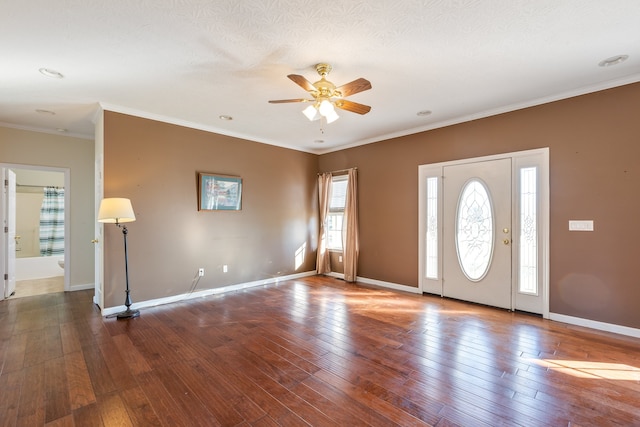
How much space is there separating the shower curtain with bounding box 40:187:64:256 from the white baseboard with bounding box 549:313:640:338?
1064cm

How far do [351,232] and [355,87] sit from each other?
346cm

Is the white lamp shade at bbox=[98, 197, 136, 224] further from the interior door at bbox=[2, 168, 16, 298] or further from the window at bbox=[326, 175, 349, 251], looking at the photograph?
the window at bbox=[326, 175, 349, 251]

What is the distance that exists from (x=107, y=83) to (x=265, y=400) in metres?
3.57

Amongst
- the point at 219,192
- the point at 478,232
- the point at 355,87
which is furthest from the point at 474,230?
the point at 219,192

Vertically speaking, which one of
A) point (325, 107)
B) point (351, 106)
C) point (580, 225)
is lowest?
point (580, 225)

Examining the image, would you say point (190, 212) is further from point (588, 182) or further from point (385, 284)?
point (588, 182)

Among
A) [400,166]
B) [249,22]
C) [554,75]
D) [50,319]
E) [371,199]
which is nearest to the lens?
[249,22]

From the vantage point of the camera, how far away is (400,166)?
5.14m

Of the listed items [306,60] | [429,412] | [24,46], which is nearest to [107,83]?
[24,46]

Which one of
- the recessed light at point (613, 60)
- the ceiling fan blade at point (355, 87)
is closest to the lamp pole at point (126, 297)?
the ceiling fan blade at point (355, 87)

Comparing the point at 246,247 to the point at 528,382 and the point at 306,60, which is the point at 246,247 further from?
the point at 528,382

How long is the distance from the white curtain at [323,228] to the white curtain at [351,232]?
558mm

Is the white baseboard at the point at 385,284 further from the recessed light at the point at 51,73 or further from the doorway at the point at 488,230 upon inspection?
the recessed light at the point at 51,73

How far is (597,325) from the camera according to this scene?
130 inches
